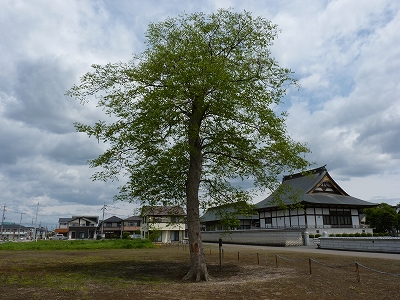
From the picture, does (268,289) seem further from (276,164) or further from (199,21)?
(199,21)

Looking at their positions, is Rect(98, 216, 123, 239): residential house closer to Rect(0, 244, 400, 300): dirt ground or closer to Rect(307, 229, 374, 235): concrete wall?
Rect(307, 229, 374, 235): concrete wall

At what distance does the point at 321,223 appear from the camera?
37125mm

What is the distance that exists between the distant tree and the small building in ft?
5.32

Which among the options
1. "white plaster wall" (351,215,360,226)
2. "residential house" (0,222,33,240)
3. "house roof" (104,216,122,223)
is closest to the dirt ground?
"white plaster wall" (351,215,360,226)

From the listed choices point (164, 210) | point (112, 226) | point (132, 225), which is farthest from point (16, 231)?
point (164, 210)

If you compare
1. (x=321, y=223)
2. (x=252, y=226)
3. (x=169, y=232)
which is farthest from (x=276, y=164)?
(x=169, y=232)

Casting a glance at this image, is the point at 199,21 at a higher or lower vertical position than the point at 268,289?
higher

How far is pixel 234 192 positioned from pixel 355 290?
6.64 m

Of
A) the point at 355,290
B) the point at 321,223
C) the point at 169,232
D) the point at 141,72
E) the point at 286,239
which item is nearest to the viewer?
the point at 355,290

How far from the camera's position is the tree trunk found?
12469 millimetres

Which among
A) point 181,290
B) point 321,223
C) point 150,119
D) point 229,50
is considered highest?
point 229,50

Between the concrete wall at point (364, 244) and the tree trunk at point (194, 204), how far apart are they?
1646 cm

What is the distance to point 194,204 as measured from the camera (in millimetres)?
12992

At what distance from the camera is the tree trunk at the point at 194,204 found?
40.9 ft
